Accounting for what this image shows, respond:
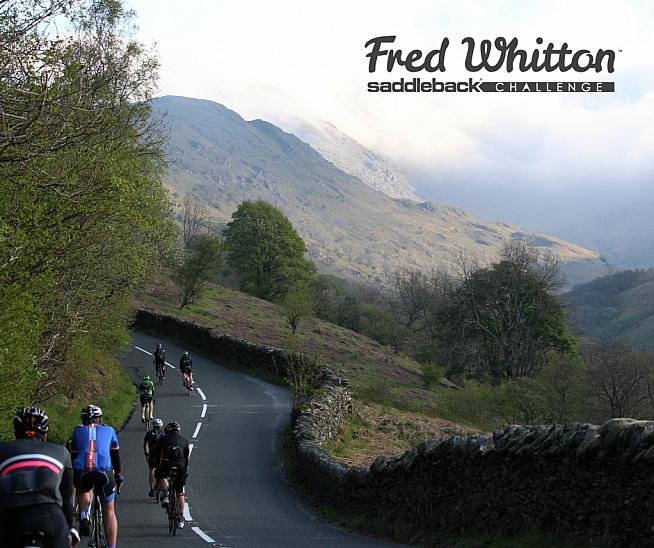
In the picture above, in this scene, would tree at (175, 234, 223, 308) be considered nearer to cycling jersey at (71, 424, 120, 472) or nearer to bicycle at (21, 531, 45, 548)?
cycling jersey at (71, 424, 120, 472)

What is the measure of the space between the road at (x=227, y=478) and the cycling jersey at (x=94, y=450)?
3411mm

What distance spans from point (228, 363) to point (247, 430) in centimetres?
1592

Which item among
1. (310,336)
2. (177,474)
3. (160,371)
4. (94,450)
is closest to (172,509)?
(177,474)

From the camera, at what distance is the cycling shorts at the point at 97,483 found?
9.37 m

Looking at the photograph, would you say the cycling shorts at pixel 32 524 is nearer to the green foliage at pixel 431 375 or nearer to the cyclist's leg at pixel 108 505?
the cyclist's leg at pixel 108 505

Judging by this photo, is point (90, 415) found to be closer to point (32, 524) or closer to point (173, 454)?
point (32, 524)

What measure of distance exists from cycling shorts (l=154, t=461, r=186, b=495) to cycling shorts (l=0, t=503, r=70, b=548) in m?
7.51

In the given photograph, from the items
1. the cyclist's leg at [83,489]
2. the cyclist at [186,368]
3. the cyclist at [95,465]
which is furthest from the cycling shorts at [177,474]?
the cyclist at [186,368]

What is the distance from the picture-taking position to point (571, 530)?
991 centimetres

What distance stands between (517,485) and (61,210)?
1158 centimetres

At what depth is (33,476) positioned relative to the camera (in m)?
6.17

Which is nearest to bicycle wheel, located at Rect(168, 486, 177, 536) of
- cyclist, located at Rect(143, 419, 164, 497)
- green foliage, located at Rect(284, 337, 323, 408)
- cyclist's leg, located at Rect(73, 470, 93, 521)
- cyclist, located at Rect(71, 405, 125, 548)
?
cyclist, located at Rect(143, 419, 164, 497)

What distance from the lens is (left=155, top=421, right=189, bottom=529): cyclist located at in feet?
44.5

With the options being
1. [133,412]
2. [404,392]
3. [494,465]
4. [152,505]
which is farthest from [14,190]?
[404,392]
